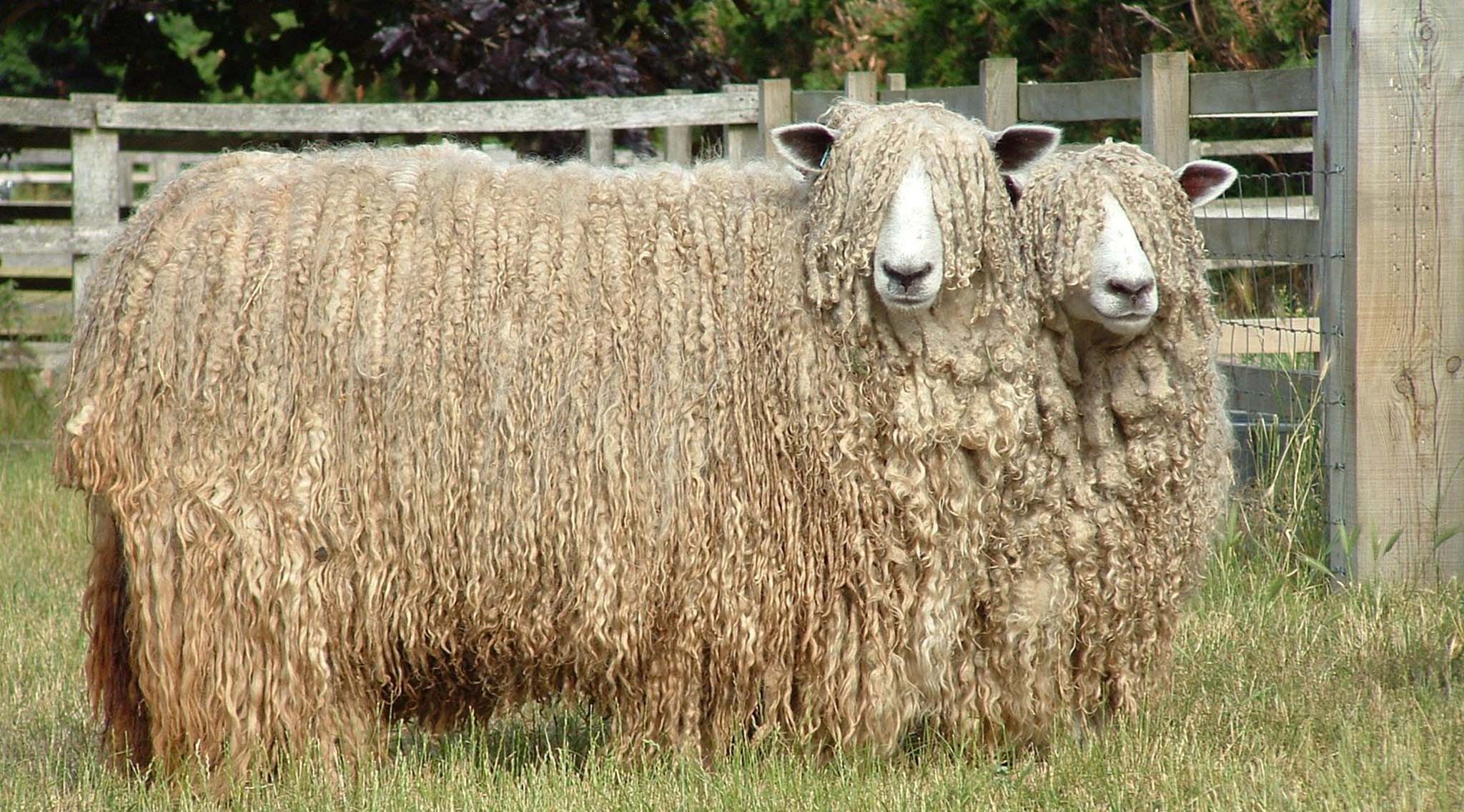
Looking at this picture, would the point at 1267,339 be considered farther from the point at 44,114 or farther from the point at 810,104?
the point at 44,114

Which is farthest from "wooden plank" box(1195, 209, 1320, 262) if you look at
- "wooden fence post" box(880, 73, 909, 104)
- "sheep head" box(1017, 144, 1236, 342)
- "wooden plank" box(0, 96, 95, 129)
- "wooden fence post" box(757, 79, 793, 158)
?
"wooden plank" box(0, 96, 95, 129)

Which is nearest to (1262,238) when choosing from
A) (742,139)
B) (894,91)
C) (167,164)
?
(894,91)

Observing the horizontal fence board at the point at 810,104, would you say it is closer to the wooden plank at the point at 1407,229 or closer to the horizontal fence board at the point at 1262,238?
Answer: the horizontal fence board at the point at 1262,238

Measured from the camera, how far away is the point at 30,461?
26.4 ft

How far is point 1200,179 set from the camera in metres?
4.06

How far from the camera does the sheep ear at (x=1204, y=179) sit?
4020 mm

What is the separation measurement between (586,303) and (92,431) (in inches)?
45.2

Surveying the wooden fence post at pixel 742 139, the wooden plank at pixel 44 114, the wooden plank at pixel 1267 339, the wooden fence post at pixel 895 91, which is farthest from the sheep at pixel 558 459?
the wooden plank at pixel 44 114

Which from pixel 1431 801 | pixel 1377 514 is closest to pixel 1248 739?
pixel 1431 801

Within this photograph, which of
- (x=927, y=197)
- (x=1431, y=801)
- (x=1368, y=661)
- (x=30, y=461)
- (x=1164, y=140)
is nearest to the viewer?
(x=1431, y=801)

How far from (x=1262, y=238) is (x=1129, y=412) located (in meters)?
1.95

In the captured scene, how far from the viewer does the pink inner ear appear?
13.2ft

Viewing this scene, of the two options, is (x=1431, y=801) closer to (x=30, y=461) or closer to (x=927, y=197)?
(x=927, y=197)

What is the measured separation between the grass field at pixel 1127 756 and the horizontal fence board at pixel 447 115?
3.92 meters
